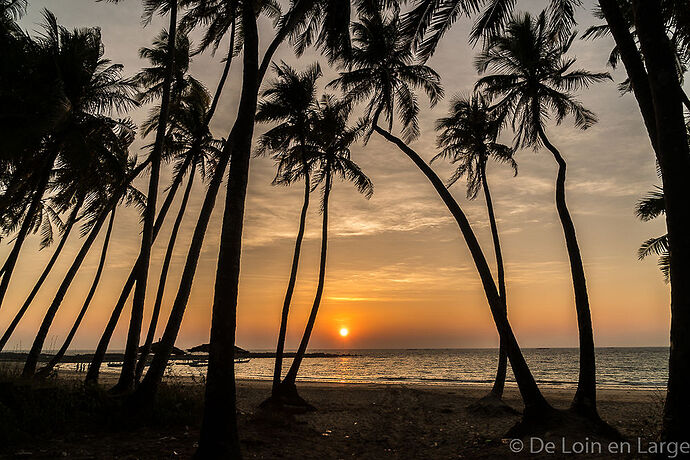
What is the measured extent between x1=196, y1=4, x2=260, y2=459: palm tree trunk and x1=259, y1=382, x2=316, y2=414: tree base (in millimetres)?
8217

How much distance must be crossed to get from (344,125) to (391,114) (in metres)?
3.55

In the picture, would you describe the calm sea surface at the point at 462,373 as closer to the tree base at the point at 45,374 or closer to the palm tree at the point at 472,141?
the tree base at the point at 45,374

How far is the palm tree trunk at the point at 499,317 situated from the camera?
892 cm

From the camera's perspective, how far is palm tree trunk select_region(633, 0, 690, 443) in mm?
5055

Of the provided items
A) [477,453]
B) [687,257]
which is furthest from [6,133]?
[687,257]

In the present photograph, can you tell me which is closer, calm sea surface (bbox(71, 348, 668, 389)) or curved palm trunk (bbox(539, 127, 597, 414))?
curved palm trunk (bbox(539, 127, 597, 414))

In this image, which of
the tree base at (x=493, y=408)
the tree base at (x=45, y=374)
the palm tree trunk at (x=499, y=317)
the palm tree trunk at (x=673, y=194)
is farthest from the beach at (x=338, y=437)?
the tree base at (x=45, y=374)

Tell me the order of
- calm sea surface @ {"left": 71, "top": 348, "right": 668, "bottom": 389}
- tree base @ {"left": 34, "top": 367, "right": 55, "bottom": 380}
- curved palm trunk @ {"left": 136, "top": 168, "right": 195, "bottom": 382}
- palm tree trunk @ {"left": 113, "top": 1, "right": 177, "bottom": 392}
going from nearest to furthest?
1. palm tree trunk @ {"left": 113, "top": 1, "right": 177, "bottom": 392}
2. tree base @ {"left": 34, "top": 367, "right": 55, "bottom": 380}
3. curved palm trunk @ {"left": 136, "top": 168, "right": 195, "bottom": 382}
4. calm sea surface @ {"left": 71, "top": 348, "right": 668, "bottom": 389}

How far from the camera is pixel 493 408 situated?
14258 mm

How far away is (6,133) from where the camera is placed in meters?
11.6

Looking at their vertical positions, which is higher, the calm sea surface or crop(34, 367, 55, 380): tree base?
crop(34, 367, 55, 380): tree base

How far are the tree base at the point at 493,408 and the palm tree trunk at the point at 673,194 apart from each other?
31.2ft

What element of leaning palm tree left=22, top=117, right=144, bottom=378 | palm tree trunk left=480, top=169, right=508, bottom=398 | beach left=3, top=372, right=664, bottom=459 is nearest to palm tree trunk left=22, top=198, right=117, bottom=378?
leaning palm tree left=22, top=117, right=144, bottom=378

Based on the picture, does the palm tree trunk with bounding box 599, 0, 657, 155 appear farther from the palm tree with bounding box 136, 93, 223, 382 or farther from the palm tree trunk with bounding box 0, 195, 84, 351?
the palm tree trunk with bounding box 0, 195, 84, 351
